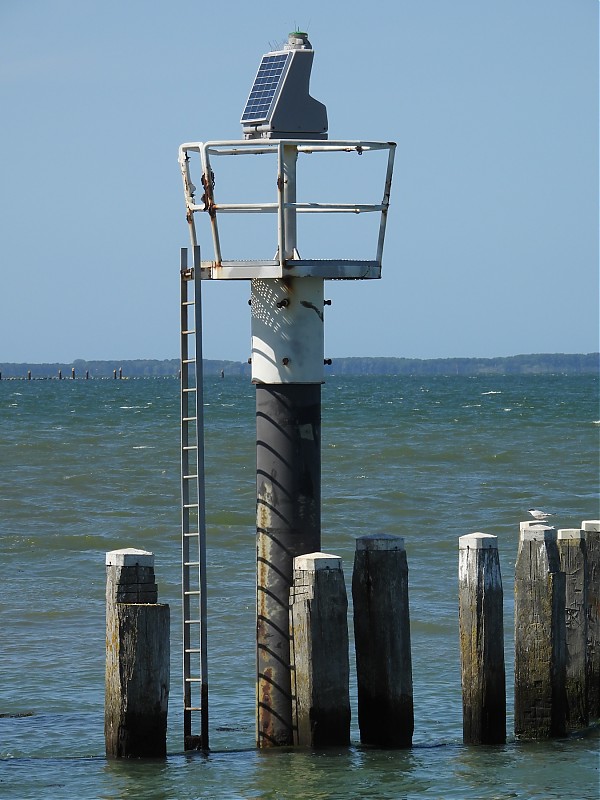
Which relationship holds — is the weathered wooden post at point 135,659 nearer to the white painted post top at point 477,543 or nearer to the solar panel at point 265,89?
the white painted post top at point 477,543

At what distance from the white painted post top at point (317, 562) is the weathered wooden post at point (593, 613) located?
2107 mm

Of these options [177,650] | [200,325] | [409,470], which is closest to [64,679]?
[177,650]

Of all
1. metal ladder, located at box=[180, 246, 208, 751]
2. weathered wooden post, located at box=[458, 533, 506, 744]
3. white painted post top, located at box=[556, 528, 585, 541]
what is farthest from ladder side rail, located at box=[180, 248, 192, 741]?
white painted post top, located at box=[556, 528, 585, 541]

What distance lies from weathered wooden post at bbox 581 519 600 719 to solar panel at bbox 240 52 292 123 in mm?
3426

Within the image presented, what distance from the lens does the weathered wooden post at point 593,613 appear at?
370 inches

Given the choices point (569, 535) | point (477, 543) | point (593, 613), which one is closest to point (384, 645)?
point (477, 543)

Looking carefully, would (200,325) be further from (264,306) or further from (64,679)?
(64,679)

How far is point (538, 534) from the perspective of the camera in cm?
867

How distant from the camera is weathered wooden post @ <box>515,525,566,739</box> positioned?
8641mm

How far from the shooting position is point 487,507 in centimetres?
2450

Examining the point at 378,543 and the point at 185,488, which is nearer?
the point at 378,543

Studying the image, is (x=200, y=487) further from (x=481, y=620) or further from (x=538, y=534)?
(x=538, y=534)

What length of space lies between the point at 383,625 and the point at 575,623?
153 centimetres

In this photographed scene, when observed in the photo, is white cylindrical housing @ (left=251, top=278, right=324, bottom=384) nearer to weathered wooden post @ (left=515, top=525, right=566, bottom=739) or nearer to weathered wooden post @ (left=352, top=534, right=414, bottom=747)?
weathered wooden post @ (left=352, top=534, right=414, bottom=747)
